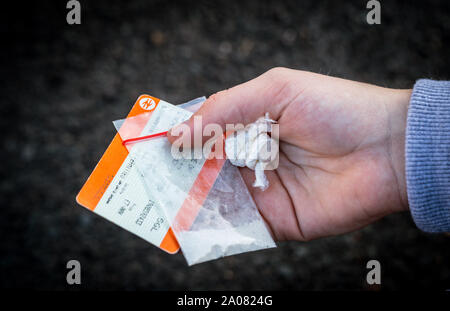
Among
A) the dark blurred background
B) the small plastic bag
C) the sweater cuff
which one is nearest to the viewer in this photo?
the sweater cuff

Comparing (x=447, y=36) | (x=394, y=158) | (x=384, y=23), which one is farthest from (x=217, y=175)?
(x=447, y=36)

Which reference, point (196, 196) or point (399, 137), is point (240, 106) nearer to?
point (196, 196)

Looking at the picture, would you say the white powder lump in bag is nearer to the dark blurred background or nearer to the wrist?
the wrist

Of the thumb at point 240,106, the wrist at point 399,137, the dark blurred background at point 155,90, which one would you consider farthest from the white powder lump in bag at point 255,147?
the dark blurred background at point 155,90

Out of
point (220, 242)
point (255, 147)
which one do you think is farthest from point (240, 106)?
point (220, 242)

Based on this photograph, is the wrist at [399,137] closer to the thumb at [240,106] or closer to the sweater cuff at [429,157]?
the sweater cuff at [429,157]

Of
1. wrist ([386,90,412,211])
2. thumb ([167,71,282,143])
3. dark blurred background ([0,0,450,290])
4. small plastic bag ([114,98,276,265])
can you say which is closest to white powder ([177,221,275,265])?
small plastic bag ([114,98,276,265])
